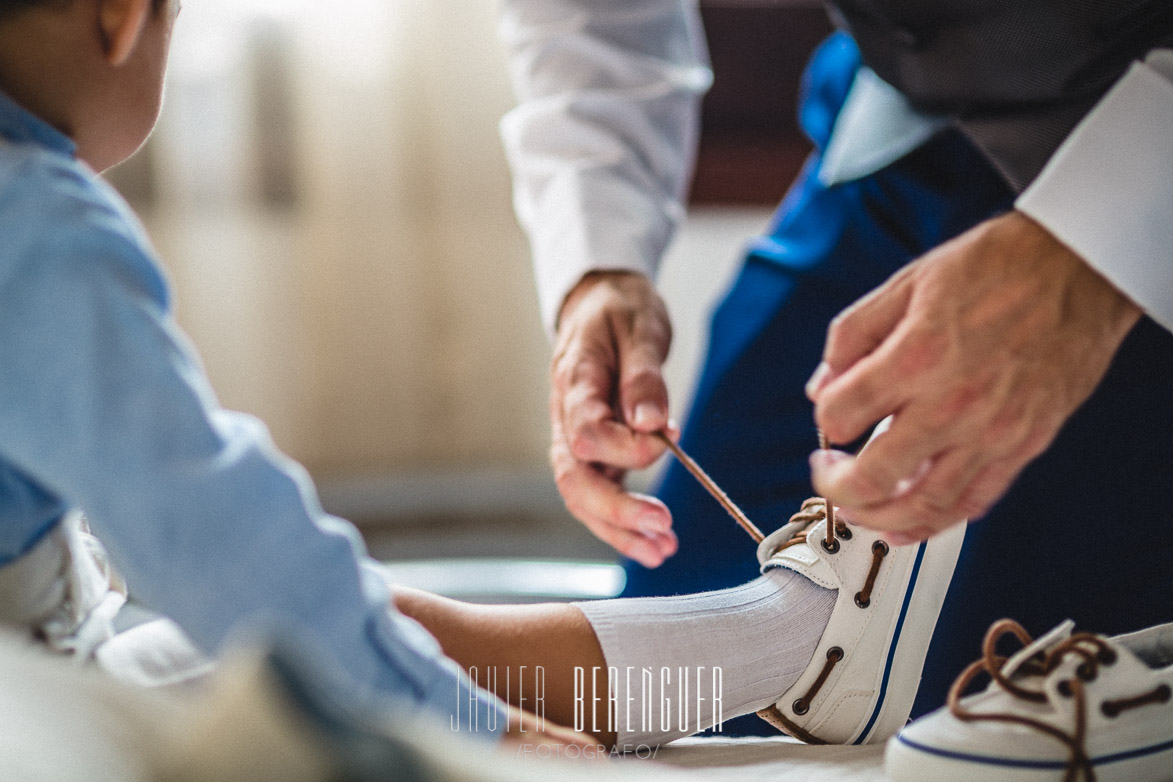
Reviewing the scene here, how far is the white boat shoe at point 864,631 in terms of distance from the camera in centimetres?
70

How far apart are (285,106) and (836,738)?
5.71 feet

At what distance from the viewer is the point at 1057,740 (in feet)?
1.83

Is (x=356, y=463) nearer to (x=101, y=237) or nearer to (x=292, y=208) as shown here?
(x=292, y=208)

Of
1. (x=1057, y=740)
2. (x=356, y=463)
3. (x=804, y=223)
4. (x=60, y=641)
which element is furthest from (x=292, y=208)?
(x=1057, y=740)

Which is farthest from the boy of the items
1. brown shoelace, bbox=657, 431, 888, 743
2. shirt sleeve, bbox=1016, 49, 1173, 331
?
shirt sleeve, bbox=1016, 49, 1173, 331

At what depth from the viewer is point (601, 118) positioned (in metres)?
1.09

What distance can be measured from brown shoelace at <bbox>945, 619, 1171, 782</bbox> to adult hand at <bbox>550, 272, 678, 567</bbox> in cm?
23

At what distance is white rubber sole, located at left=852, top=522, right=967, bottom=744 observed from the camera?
70 centimetres

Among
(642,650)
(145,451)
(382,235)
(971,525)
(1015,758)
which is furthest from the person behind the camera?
(382,235)

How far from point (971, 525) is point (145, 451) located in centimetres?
58

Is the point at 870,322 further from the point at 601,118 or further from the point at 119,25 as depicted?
the point at 601,118

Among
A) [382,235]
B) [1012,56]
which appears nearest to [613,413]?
[1012,56]

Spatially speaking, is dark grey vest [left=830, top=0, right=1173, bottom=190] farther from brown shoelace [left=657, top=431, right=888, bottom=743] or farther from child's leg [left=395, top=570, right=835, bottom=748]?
child's leg [left=395, top=570, right=835, bottom=748]

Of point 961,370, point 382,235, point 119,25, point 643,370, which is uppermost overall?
point 119,25
